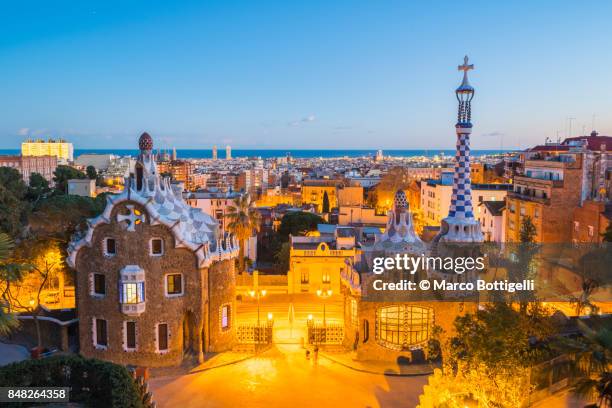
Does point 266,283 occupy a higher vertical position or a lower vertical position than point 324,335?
lower

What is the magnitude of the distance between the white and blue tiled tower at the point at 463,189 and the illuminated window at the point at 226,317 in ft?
45.9

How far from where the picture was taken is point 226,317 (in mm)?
31562

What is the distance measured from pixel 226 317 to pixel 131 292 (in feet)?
19.1

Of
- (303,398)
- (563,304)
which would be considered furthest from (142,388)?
(563,304)

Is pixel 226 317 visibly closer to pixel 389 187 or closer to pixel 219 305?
pixel 219 305

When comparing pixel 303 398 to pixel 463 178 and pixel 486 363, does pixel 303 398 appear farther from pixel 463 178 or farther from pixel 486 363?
A: pixel 463 178

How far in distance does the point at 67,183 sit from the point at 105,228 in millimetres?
64347

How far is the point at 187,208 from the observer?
32.6 m

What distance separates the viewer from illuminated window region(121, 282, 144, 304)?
28.7 meters

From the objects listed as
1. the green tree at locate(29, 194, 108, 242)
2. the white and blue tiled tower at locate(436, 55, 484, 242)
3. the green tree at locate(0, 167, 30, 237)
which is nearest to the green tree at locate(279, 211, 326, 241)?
the green tree at locate(29, 194, 108, 242)

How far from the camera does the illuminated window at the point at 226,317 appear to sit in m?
31.3

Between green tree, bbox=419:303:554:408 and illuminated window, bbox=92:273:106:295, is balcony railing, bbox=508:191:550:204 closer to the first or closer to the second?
green tree, bbox=419:303:554:408

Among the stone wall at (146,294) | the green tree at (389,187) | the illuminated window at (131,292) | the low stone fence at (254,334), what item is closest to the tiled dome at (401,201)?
the low stone fence at (254,334)

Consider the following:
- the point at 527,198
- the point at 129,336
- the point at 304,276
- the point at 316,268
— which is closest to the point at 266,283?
the point at 304,276
